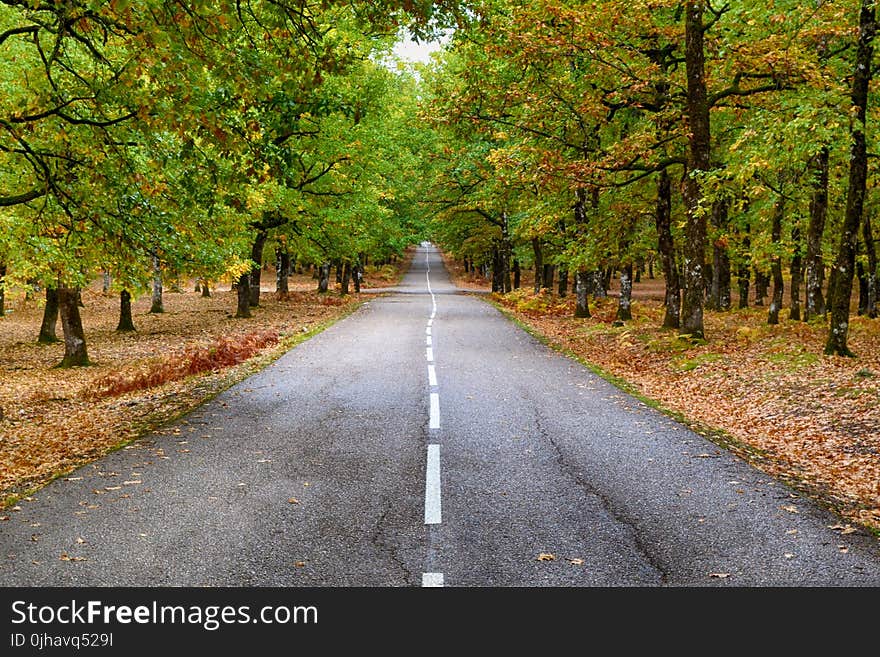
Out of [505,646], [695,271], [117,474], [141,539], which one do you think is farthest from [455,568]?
[695,271]

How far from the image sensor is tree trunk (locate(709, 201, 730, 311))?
2417 centimetres

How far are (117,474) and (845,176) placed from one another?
2421 cm

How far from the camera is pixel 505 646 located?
13.1ft

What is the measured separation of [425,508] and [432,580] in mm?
1425

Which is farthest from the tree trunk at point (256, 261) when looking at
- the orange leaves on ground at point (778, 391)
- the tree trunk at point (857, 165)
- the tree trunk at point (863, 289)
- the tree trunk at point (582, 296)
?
the tree trunk at point (863, 289)

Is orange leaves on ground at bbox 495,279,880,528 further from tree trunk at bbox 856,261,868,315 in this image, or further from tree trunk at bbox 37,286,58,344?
tree trunk at bbox 37,286,58,344

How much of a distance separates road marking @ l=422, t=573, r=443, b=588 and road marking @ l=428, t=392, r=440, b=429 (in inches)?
177

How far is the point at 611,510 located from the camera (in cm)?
595

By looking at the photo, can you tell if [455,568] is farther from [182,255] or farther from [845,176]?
[845,176]

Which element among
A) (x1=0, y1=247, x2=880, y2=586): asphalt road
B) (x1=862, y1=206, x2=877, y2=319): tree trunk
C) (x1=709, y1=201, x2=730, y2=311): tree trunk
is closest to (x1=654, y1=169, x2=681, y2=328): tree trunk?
(x1=709, y1=201, x2=730, y2=311): tree trunk

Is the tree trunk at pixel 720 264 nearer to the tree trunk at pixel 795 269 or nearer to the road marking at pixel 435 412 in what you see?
the tree trunk at pixel 795 269

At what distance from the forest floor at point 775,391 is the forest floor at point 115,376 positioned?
8.55 m

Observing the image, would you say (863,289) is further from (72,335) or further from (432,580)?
(72,335)

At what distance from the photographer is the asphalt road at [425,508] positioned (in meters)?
4.73
